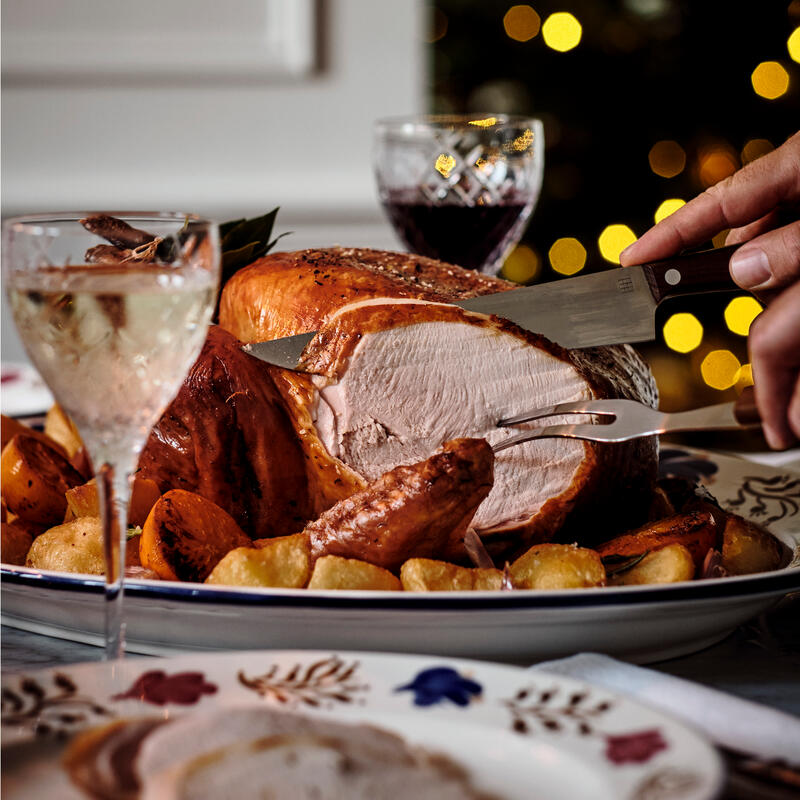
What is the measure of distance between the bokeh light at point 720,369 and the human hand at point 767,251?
2407mm

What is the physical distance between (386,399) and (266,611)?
346 mm

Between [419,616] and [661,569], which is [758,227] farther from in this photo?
[419,616]

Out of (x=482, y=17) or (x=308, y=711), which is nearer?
(x=308, y=711)

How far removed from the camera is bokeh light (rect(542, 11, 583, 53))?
3330 mm

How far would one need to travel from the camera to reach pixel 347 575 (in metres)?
0.90

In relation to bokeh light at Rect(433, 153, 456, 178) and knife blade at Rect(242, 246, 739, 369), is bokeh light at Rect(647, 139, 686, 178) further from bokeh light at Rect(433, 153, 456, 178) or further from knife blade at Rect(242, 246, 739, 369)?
knife blade at Rect(242, 246, 739, 369)

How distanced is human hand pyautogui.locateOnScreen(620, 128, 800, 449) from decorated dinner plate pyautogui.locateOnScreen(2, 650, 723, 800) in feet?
1.14

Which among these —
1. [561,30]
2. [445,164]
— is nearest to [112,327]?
[445,164]

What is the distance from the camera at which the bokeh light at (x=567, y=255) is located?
3508 millimetres

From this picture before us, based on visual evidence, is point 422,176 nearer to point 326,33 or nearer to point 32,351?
point 32,351

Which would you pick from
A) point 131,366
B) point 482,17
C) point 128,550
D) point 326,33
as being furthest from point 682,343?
point 131,366

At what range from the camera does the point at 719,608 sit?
869 millimetres

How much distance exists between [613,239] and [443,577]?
108 inches

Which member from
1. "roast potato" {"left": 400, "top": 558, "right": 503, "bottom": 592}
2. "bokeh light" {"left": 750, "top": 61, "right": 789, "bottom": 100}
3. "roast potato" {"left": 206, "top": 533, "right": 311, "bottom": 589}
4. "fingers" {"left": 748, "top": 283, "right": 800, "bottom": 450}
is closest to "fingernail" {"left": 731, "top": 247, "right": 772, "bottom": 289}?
"fingers" {"left": 748, "top": 283, "right": 800, "bottom": 450}
